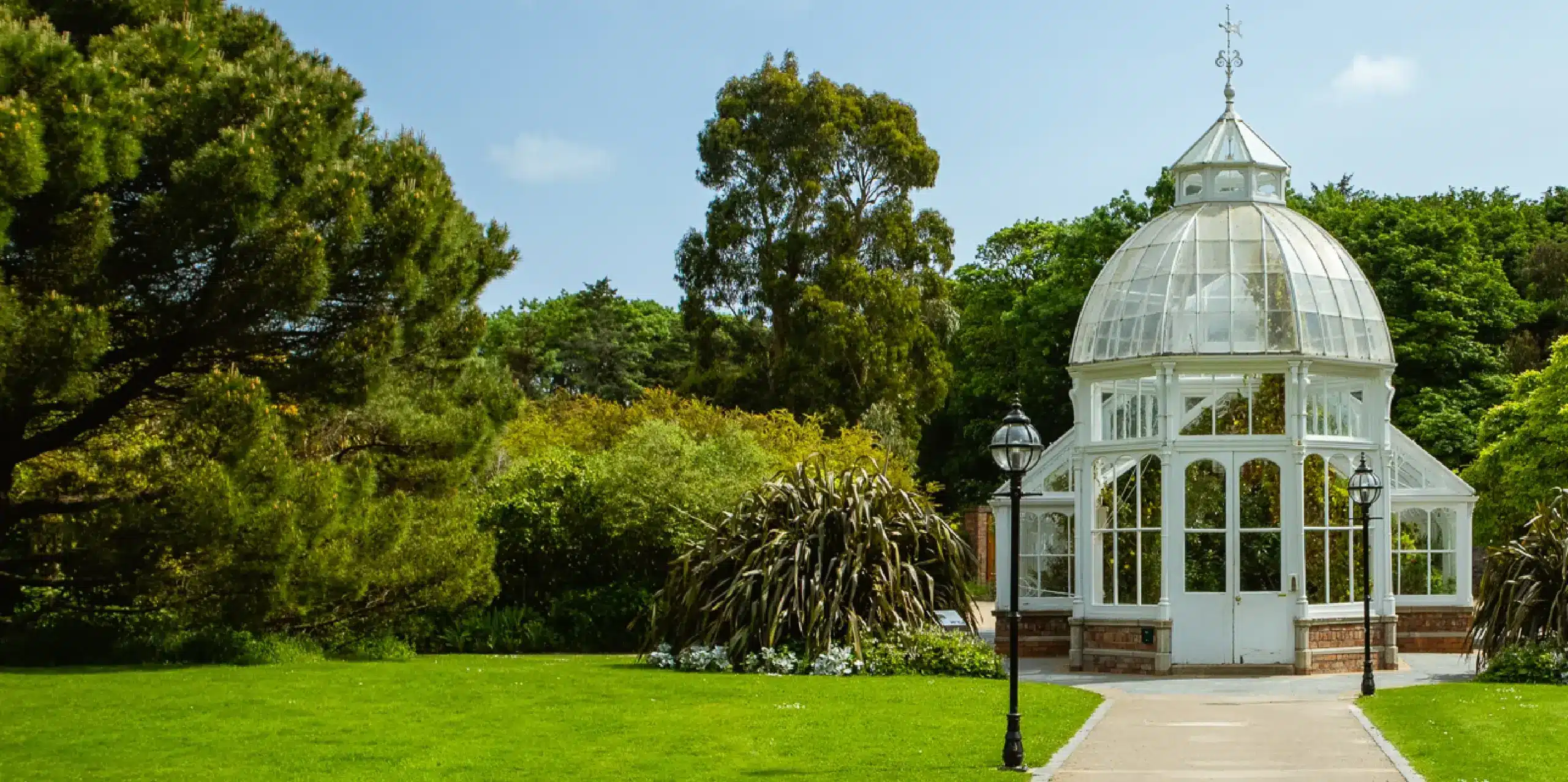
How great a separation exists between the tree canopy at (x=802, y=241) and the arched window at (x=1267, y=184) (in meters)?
19.2

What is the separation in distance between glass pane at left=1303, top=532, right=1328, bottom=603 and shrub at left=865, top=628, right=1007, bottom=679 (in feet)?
17.4

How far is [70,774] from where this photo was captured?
12.2m

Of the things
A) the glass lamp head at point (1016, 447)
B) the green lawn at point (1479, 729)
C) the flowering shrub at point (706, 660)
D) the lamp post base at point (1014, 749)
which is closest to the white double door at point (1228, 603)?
the green lawn at point (1479, 729)

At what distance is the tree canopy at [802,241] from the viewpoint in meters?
43.7

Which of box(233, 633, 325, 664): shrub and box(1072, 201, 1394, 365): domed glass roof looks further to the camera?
box(1072, 201, 1394, 365): domed glass roof

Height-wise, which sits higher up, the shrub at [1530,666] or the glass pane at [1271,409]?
the glass pane at [1271,409]

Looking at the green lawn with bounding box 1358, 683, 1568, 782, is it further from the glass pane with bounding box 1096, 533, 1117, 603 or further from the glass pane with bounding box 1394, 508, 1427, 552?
the glass pane with bounding box 1394, 508, 1427, 552

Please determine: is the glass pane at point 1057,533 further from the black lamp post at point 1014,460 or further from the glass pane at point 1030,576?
the black lamp post at point 1014,460

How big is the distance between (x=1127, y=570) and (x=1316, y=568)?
2596mm

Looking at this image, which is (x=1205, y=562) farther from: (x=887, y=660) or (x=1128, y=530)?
Result: (x=887, y=660)

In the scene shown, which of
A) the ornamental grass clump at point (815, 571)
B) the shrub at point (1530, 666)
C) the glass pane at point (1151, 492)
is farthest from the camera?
the glass pane at point (1151, 492)

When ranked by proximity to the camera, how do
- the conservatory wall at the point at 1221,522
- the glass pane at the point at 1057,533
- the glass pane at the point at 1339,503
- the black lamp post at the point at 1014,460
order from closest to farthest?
the black lamp post at the point at 1014,460
the conservatory wall at the point at 1221,522
the glass pane at the point at 1339,503
the glass pane at the point at 1057,533

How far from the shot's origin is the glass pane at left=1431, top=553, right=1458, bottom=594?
89.9 ft

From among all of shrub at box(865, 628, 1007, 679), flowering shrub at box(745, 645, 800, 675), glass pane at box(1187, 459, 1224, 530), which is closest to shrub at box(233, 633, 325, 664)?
flowering shrub at box(745, 645, 800, 675)
